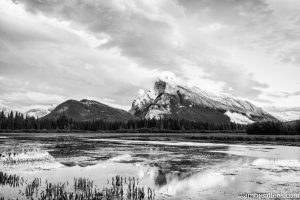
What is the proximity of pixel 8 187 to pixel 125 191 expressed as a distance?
31.8 ft

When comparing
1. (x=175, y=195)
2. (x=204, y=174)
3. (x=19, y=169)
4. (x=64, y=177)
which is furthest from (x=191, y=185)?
(x=19, y=169)

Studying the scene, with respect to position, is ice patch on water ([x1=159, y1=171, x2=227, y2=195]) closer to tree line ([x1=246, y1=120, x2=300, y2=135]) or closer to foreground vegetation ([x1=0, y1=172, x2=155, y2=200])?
foreground vegetation ([x1=0, y1=172, x2=155, y2=200])

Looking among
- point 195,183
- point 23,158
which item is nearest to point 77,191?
point 195,183

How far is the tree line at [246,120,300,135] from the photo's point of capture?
495 feet

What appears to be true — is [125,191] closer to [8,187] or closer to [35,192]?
[35,192]

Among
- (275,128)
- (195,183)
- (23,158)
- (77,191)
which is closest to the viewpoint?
(77,191)

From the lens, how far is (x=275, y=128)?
16025 cm

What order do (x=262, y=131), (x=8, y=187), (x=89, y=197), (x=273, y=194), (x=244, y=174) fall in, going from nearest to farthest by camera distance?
(x=89, y=197) < (x=273, y=194) < (x=8, y=187) < (x=244, y=174) < (x=262, y=131)

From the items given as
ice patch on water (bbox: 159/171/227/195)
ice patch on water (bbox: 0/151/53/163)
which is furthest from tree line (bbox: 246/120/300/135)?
ice patch on water (bbox: 0/151/53/163)

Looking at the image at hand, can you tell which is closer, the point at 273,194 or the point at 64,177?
the point at 273,194

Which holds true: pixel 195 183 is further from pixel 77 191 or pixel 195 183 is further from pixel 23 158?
pixel 23 158

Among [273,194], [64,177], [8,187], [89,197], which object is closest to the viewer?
[89,197]

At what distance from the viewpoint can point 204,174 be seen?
3133 cm

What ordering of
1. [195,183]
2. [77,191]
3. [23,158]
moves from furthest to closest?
[23,158] < [195,183] < [77,191]
